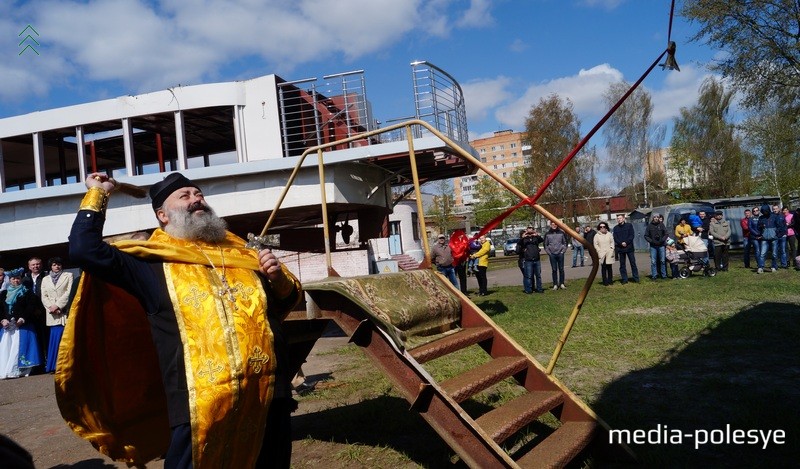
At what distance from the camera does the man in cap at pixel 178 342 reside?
275cm

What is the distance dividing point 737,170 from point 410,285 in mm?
45532

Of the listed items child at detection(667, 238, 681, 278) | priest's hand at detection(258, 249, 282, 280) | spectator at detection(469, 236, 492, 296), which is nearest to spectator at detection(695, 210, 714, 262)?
child at detection(667, 238, 681, 278)

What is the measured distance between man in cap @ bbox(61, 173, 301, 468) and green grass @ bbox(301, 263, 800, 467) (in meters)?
1.73

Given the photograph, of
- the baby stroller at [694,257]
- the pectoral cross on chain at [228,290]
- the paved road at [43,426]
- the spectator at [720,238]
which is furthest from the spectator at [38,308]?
the spectator at [720,238]

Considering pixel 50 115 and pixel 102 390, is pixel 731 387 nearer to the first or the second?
pixel 102 390

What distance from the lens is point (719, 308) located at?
372 inches

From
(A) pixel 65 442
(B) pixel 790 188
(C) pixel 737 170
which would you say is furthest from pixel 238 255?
(C) pixel 737 170

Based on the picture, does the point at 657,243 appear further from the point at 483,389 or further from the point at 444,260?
the point at 483,389

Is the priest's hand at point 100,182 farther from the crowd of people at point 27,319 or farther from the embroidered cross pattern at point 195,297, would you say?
the crowd of people at point 27,319

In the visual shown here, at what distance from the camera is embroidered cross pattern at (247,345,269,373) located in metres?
2.86

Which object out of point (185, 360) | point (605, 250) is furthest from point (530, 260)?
point (185, 360)

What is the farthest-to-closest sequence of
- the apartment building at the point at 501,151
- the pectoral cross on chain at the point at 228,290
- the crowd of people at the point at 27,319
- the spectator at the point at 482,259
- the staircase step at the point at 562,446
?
the apartment building at the point at 501,151
the spectator at the point at 482,259
the crowd of people at the point at 27,319
the staircase step at the point at 562,446
the pectoral cross on chain at the point at 228,290

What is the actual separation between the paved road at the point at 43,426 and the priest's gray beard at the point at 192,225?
2.54m

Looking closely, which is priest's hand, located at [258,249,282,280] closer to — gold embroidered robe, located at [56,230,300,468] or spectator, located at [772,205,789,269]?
gold embroidered robe, located at [56,230,300,468]
